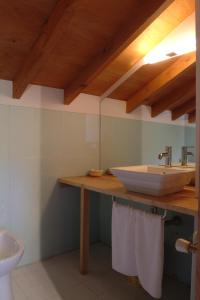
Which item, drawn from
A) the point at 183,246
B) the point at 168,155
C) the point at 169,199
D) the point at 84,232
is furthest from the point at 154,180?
the point at 84,232

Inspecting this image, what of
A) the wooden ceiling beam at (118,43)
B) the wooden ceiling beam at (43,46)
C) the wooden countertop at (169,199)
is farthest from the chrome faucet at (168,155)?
the wooden ceiling beam at (43,46)

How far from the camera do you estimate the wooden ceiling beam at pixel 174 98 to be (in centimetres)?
189

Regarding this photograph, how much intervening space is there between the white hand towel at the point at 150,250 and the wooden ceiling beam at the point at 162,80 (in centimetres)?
121

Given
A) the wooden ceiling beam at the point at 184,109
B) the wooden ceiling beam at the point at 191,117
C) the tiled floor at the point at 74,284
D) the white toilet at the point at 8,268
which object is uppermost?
the wooden ceiling beam at the point at 184,109

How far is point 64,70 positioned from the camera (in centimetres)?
212

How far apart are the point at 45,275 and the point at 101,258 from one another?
598 mm

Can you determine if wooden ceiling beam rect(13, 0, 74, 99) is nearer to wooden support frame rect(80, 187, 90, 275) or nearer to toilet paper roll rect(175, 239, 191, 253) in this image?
wooden support frame rect(80, 187, 90, 275)

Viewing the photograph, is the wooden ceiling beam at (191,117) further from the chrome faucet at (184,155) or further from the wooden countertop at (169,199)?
the wooden countertop at (169,199)

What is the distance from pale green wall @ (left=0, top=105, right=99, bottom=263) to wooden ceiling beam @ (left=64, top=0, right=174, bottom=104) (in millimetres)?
351

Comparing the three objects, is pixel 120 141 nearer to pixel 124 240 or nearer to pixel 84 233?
pixel 84 233

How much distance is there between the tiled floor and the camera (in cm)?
177

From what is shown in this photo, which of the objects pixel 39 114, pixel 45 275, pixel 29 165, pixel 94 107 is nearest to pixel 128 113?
pixel 94 107

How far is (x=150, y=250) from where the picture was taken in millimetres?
1555

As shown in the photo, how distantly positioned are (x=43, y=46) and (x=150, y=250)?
1.56 meters
